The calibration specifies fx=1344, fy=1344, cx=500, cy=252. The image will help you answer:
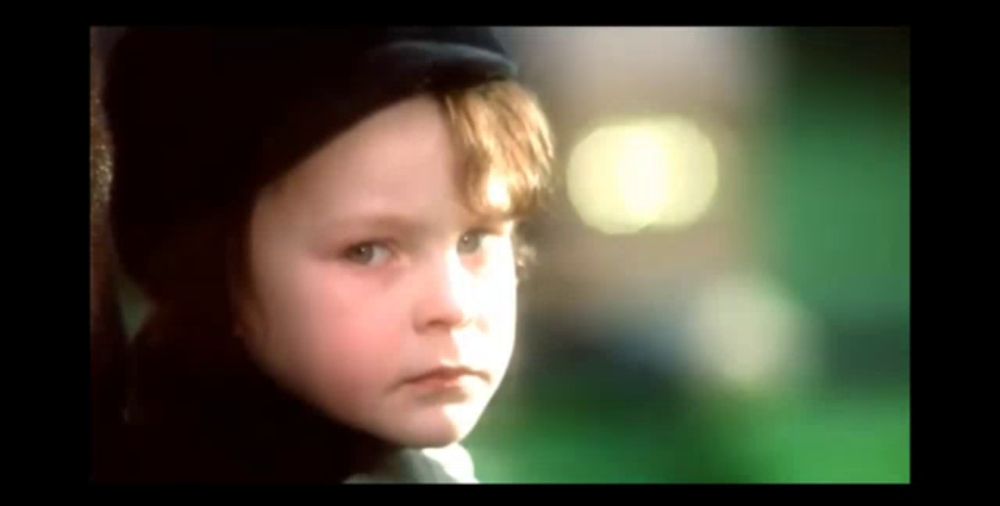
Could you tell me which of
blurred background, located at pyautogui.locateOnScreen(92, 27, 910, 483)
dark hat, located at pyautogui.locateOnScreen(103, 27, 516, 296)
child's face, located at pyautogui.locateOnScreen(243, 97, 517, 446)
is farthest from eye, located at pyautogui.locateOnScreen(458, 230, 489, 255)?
dark hat, located at pyautogui.locateOnScreen(103, 27, 516, 296)

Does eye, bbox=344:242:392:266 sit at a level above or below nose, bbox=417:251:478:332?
above

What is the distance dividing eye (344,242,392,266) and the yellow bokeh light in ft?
1.04

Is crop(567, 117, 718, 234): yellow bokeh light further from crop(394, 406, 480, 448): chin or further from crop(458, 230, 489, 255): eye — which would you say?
crop(394, 406, 480, 448): chin

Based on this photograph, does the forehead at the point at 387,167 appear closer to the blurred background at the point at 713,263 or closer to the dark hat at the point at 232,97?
the dark hat at the point at 232,97

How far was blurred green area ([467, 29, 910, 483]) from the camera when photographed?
2125mm

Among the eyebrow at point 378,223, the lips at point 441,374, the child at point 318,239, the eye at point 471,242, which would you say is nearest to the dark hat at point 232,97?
the child at point 318,239

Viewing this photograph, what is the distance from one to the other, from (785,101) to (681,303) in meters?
0.36

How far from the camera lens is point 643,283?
83.7 inches

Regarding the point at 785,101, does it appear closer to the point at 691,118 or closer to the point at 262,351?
the point at 691,118

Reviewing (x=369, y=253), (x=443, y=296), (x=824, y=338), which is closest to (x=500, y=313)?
(x=443, y=296)

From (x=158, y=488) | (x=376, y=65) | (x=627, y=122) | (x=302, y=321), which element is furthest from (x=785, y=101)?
(x=158, y=488)

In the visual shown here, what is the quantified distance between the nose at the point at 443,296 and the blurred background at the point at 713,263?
12 cm

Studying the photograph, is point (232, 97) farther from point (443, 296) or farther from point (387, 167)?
point (443, 296)

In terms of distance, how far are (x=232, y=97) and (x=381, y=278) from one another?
0.36 metres
